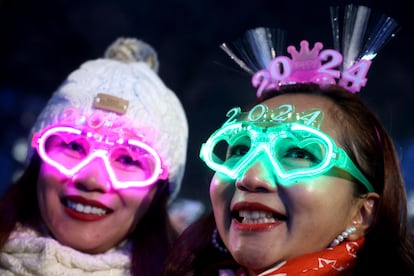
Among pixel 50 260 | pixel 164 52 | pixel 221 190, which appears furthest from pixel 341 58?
pixel 164 52

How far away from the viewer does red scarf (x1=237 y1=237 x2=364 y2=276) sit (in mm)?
1646

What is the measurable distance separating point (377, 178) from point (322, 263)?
449mm

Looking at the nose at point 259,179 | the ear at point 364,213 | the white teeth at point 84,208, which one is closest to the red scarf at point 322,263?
the ear at point 364,213

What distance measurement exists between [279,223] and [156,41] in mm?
3662

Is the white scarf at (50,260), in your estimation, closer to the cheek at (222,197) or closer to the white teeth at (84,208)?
the white teeth at (84,208)

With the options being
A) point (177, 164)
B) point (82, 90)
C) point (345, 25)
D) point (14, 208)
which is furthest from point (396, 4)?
point (14, 208)

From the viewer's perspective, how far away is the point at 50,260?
219 centimetres

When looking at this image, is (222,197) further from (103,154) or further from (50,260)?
(50,260)

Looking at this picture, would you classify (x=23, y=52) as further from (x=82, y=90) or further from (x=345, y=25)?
(x=345, y=25)

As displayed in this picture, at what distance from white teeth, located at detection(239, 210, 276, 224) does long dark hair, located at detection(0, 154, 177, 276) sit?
83 cm

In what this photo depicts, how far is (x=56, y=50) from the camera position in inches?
198

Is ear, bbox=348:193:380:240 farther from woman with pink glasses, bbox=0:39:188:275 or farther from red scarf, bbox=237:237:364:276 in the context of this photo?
woman with pink glasses, bbox=0:39:188:275

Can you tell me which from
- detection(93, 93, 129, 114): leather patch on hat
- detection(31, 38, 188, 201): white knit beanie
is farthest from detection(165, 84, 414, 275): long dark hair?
detection(93, 93, 129, 114): leather patch on hat

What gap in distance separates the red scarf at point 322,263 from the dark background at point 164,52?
8.87 feet
